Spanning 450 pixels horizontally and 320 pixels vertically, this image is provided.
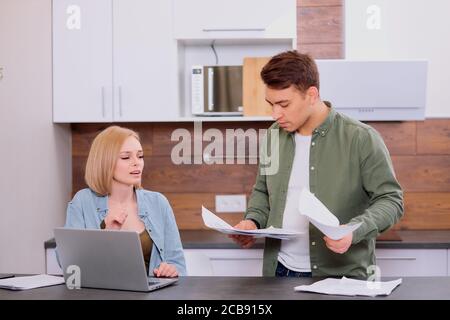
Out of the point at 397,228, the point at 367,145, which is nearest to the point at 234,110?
the point at 397,228

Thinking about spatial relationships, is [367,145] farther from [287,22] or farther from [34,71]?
[34,71]

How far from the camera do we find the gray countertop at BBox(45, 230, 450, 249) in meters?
3.46

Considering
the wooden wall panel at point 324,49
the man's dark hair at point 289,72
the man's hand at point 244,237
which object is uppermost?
the wooden wall panel at point 324,49

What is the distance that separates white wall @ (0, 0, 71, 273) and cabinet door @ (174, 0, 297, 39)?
0.73m

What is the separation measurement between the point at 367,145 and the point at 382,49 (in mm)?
1253

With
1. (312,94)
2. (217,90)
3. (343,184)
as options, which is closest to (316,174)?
(343,184)

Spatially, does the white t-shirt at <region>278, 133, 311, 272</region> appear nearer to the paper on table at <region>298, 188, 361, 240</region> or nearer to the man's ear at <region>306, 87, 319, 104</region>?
the man's ear at <region>306, 87, 319, 104</region>

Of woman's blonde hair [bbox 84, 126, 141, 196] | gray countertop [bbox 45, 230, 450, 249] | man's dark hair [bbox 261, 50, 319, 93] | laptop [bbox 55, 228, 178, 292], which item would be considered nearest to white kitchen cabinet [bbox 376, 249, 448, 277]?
gray countertop [bbox 45, 230, 450, 249]

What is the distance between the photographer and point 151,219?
2.69 meters

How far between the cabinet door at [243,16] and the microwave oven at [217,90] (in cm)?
21

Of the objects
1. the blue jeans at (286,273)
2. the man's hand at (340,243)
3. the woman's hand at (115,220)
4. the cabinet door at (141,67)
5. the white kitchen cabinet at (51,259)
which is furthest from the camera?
the cabinet door at (141,67)

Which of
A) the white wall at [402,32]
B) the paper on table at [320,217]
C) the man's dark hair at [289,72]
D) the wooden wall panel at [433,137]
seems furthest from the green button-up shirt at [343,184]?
the wooden wall panel at [433,137]

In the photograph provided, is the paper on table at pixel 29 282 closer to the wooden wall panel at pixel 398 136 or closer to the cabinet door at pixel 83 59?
the cabinet door at pixel 83 59

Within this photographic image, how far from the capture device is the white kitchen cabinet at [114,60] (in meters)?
3.76
